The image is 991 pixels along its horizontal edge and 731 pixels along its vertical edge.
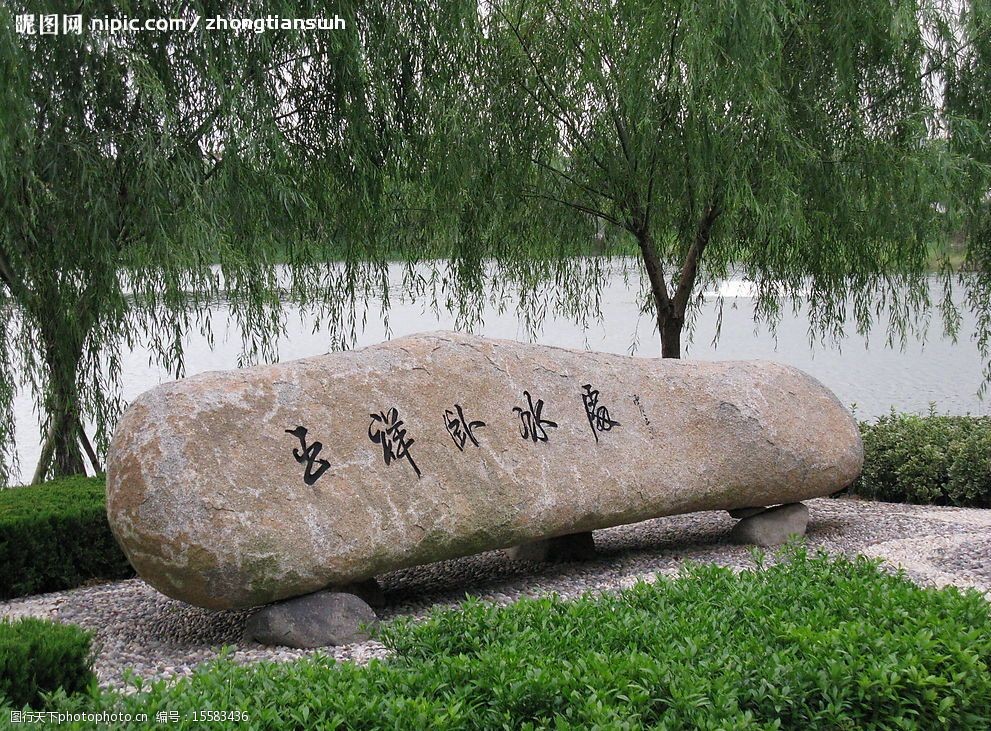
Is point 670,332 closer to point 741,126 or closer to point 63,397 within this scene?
point 741,126

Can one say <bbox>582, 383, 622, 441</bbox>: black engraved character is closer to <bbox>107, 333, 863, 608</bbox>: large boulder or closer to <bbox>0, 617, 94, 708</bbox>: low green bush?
<bbox>107, 333, 863, 608</bbox>: large boulder

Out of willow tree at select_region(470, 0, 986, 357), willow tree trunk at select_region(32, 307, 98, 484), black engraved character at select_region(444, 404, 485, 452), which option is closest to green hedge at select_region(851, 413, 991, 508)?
willow tree at select_region(470, 0, 986, 357)

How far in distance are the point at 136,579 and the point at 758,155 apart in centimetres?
452

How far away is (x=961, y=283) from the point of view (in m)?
7.75

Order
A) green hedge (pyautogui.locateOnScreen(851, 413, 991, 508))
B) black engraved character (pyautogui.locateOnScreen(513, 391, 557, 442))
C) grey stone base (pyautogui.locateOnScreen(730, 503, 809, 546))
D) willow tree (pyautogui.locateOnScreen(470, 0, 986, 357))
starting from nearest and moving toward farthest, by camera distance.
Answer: black engraved character (pyautogui.locateOnScreen(513, 391, 557, 442)) → grey stone base (pyautogui.locateOnScreen(730, 503, 809, 546)) → willow tree (pyautogui.locateOnScreen(470, 0, 986, 357)) → green hedge (pyautogui.locateOnScreen(851, 413, 991, 508))

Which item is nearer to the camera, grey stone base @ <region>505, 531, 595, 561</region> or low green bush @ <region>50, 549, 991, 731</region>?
low green bush @ <region>50, 549, 991, 731</region>

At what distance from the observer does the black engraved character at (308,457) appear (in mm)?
3595

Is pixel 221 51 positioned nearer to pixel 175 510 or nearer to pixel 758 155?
pixel 175 510

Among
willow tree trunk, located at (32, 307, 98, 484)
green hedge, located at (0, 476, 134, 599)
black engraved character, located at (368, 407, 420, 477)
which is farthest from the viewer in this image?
willow tree trunk, located at (32, 307, 98, 484)

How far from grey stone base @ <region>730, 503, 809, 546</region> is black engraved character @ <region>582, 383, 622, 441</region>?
1.17 m

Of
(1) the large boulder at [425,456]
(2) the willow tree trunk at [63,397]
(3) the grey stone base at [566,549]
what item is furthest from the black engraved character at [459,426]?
(2) the willow tree trunk at [63,397]

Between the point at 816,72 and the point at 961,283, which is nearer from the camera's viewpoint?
the point at 816,72

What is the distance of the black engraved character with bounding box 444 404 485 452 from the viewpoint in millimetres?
3979

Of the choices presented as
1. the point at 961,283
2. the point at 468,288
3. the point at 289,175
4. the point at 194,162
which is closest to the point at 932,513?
the point at 961,283
